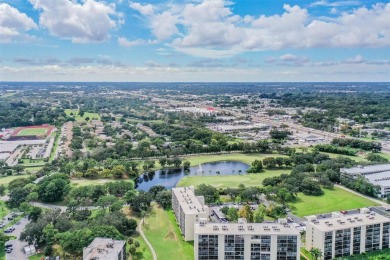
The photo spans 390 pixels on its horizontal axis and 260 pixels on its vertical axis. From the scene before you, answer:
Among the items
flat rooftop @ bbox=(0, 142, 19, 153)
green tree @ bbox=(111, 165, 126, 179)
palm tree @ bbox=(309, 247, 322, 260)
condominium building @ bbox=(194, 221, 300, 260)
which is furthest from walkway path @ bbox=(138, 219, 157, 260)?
flat rooftop @ bbox=(0, 142, 19, 153)

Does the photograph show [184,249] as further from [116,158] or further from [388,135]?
[388,135]

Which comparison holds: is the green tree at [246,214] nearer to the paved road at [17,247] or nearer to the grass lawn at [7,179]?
the paved road at [17,247]

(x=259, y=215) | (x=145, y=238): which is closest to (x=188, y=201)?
(x=145, y=238)

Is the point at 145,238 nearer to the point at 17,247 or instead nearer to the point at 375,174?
the point at 17,247

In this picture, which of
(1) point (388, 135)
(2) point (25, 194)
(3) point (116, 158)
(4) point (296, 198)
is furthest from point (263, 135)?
(2) point (25, 194)

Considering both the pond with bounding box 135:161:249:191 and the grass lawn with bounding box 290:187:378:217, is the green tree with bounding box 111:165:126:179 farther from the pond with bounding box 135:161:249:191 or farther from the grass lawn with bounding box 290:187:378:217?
the grass lawn with bounding box 290:187:378:217

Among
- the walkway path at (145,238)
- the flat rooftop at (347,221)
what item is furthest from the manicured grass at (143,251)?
the flat rooftop at (347,221)
